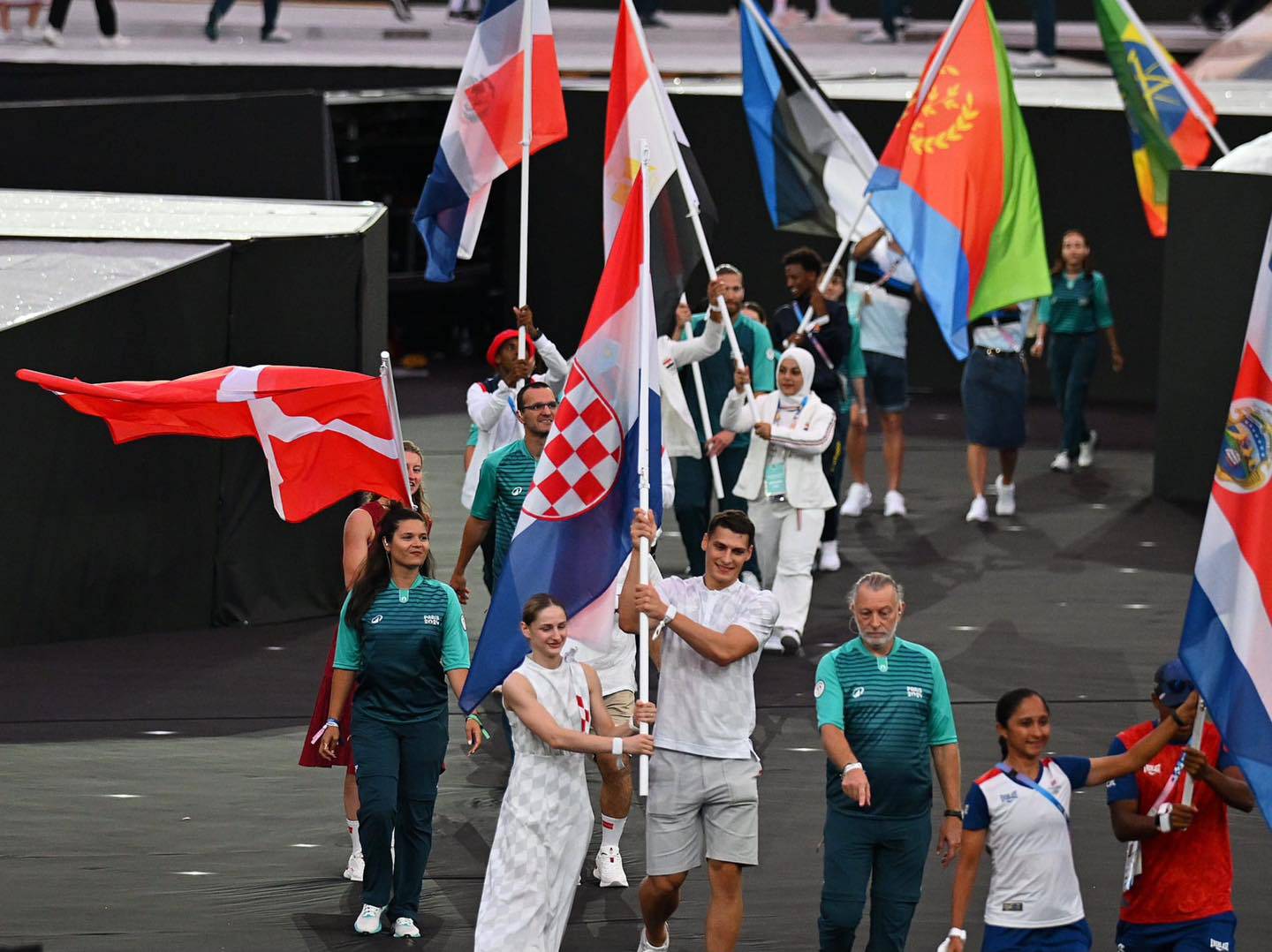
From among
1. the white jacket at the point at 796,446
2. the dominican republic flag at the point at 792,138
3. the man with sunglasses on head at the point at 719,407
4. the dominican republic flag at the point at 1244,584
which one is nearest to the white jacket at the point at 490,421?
the white jacket at the point at 796,446

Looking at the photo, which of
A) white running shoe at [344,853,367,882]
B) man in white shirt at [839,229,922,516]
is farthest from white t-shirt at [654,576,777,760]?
man in white shirt at [839,229,922,516]

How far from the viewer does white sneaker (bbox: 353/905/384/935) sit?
27.0 ft

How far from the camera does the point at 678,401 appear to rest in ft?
→ 41.6

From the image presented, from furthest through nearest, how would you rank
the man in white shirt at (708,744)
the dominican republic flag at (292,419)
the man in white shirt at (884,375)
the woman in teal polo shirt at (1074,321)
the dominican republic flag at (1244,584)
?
the woman in teal polo shirt at (1074,321), the man in white shirt at (884,375), the dominican republic flag at (292,419), the man in white shirt at (708,744), the dominican republic flag at (1244,584)

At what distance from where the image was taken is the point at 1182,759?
23.8 ft

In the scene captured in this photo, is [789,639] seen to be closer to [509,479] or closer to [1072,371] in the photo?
[509,479]

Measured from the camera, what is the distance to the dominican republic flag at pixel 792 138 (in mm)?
13805

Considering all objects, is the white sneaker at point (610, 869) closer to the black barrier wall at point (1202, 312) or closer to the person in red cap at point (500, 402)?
the person in red cap at point (500, 402)

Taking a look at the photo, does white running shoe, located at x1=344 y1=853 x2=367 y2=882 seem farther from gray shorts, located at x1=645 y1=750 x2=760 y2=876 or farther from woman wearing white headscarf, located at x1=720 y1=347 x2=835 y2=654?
woman wearing white headscarf, located at x1=720 y1=347 x2=835 y2=654

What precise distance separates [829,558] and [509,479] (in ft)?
15.7

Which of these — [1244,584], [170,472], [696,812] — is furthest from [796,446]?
[1244,584]

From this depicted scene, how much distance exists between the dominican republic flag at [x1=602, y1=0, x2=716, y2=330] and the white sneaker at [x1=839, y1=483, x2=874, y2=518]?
185 inches

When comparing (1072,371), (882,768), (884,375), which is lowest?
(1072,371)

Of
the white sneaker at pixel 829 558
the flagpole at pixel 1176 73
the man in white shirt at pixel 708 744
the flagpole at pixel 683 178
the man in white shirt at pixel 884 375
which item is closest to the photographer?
the man in white shirt at pixel 708 744
